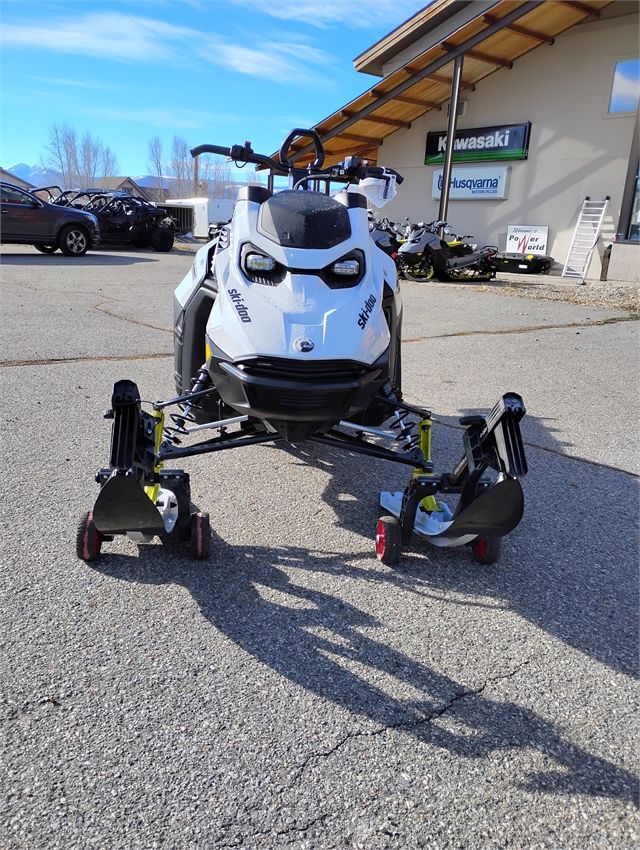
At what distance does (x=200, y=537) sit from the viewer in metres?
2.78

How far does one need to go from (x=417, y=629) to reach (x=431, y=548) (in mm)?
650

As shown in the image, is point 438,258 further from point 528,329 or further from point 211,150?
point 211,150

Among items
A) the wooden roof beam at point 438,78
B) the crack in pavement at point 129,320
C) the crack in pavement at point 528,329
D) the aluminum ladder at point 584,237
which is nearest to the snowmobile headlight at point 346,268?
the crack in pavement at point 528,329

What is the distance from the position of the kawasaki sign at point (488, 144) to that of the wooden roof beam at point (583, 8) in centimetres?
288

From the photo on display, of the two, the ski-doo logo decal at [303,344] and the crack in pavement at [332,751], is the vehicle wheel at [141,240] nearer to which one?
the ski-doo logo decal at [303,344]

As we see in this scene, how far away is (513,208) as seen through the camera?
1944 cm

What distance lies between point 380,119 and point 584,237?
809 cm

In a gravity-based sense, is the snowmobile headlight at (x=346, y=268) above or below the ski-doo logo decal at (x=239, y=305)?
above

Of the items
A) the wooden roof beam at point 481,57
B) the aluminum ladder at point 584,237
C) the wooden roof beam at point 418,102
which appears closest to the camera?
the wooden roof beam at point 481,57

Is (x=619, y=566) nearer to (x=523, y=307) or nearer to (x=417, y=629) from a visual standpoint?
(x=417, y=629)

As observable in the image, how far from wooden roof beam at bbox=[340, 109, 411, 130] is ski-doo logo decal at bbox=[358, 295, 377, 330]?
61.9 feet

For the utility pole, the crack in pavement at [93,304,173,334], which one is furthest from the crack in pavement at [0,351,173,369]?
the utility pole

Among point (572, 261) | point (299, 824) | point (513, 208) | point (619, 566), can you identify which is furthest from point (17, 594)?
point (513, 208)

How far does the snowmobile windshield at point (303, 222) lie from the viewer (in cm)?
274
